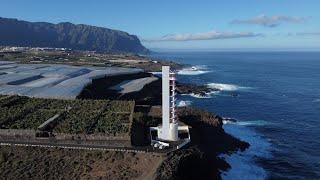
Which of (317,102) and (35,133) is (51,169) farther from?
(317,102)

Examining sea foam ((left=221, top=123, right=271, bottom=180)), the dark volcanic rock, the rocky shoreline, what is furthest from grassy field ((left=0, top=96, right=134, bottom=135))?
the dark volcanic rock

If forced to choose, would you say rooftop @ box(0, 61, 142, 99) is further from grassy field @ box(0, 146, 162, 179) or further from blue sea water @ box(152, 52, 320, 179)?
blue sea water @ box(152, 52, 320, 179)

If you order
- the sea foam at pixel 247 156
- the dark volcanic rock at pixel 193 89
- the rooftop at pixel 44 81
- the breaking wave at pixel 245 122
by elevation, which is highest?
the rooftop at pixel 44 81

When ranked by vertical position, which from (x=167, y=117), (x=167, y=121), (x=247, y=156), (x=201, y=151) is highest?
(x=167, y=117)

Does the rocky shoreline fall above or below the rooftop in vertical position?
below

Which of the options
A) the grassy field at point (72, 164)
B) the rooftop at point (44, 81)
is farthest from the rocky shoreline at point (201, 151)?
the rooftop at point (44, 81)

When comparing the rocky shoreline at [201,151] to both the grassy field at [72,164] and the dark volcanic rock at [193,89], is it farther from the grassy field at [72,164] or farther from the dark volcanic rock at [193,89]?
the dark volcanic rock at [193,89]

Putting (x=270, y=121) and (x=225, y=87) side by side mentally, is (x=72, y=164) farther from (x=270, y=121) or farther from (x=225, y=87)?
(x=225, y=87)

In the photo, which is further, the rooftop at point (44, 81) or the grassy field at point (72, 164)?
the rooftop at point (44, 81)

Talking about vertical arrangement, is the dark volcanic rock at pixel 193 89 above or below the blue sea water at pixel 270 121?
above

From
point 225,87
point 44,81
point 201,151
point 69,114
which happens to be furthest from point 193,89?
point 201,151

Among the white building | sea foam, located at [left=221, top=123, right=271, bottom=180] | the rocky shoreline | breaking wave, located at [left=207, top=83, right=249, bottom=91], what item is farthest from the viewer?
breaking wave, located at [left=207, top=83, right=249, bottom=91]
